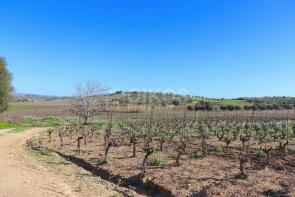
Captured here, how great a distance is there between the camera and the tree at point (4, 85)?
51969 millimetres

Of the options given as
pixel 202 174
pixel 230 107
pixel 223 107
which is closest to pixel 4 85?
pixel 223 107

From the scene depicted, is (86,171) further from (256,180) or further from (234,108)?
(234,108)

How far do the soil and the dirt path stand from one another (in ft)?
2.85

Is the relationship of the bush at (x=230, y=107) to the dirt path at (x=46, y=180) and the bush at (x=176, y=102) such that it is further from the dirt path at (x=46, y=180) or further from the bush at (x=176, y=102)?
the dirt path at (x=46, y=180)

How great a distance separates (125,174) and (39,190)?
3.64 meters

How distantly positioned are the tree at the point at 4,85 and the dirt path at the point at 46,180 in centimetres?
3275

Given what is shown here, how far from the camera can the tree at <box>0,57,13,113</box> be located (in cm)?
5197

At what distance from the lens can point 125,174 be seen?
1589cm

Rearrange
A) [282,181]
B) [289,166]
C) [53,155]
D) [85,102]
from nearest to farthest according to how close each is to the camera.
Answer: [282,181], [289,166], [53,155], [85,102]

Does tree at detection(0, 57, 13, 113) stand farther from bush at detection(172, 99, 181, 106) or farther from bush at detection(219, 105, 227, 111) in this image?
bush at detection(172, 99, 181, 106)

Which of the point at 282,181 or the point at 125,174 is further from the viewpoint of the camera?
the point at 125,174

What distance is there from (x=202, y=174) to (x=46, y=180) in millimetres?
5464

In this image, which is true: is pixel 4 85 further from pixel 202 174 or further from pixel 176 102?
pixel 176 102

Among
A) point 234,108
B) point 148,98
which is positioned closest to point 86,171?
point 234,108
